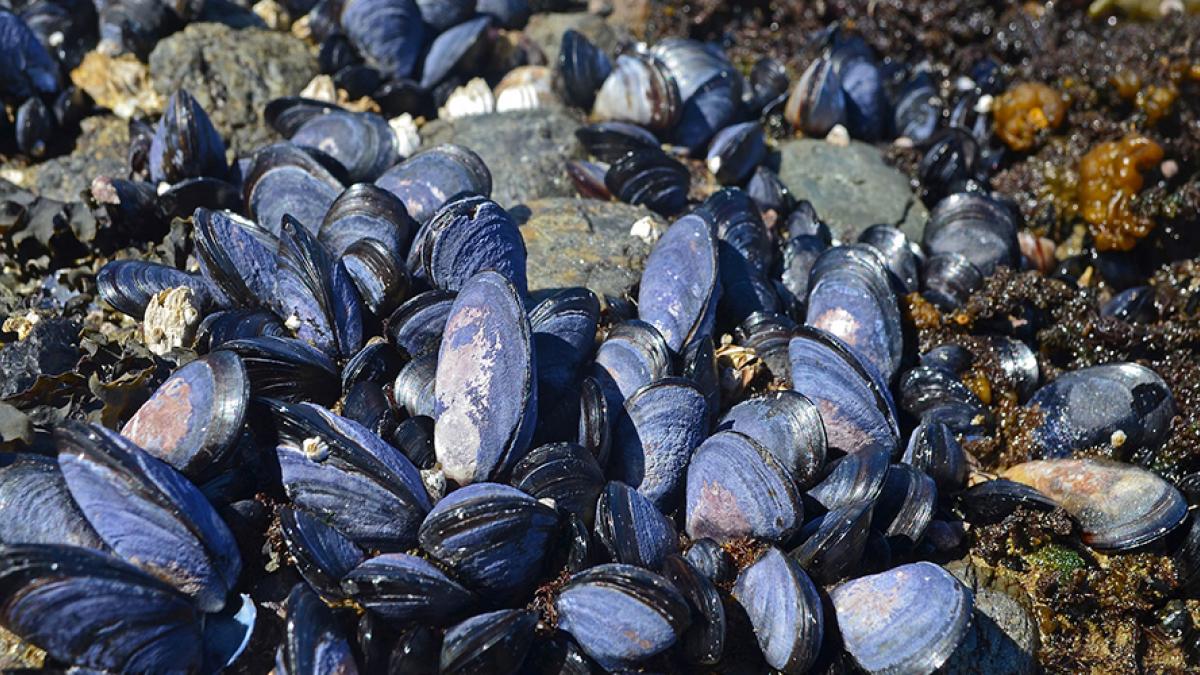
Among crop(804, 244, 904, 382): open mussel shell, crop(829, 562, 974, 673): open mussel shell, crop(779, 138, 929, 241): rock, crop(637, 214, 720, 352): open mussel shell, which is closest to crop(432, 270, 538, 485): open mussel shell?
crop(637, 214, 720, 352): open mussel shell

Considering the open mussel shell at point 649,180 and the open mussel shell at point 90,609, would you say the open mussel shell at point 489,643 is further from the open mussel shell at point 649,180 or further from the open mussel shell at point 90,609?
the open mussel shell at point 649,180

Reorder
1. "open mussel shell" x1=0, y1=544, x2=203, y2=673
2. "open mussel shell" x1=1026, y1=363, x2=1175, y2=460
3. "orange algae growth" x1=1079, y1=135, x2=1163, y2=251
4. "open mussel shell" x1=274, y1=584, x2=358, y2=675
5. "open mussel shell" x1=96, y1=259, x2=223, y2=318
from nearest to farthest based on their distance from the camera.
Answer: "open mussel shell" x1=0, y1=544, x2=203, y2=673
"open mussel shell" x1=274, y1=584, x2=358, y2=675
"open mussel shell" x1=96, y1=259, x2=223, y2=318
"open mussel shell" x1=1026, y1=363, x2=1175, y2=460
"orange algae growth" x1=1079, y1=135, x2=1163, y2=251

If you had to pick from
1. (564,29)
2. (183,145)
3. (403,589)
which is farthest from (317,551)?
(564,29)

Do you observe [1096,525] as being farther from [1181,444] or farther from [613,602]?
[613,602]

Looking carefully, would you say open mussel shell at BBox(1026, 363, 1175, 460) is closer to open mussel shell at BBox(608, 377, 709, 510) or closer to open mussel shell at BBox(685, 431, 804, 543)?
open mussel shell at BBox(685, 431, 804, 543)

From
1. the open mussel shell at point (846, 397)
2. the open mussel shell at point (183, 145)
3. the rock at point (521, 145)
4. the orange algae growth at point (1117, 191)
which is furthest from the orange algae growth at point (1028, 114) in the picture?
the open mussel shell at point (183, 145)

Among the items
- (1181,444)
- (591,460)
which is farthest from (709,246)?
(1181,444)
